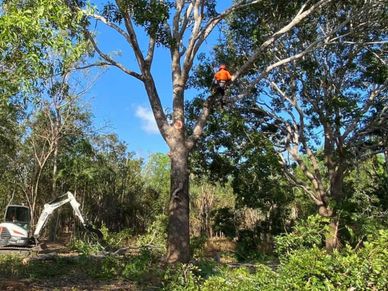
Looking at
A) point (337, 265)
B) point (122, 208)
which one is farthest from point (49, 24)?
point (122, 208)

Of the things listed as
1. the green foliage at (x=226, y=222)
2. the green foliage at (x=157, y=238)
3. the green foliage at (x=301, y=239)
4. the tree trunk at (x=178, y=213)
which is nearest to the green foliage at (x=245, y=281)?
the green foliage at (x=301, y=239)

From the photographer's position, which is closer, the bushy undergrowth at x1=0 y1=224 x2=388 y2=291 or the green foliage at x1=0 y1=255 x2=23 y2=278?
the bushy undergrowth at x1=0 y1=224 x2=388 y2=291

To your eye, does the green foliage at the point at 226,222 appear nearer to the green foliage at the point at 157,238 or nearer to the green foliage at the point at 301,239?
the green foliage at the point at 157,238

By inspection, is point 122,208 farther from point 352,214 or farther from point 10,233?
point 352,214

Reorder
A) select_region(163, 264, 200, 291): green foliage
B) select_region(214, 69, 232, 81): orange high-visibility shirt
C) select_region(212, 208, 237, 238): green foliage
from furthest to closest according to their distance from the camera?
select_region(212, 208, 237, 238): green foliage, select_region(214, 69, 232, 81): orange high-visibility shirt, select_region(163, 264, 200, 291): green foliage

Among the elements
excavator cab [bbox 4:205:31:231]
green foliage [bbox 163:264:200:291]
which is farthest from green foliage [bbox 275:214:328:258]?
excavator cab [bbox 4:205:31:231]

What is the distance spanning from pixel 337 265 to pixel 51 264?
976 centimetres

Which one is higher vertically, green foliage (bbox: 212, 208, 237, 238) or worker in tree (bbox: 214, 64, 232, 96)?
worker in tree (bbox: 214, 64, 232, 96)

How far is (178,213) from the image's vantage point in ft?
36.9

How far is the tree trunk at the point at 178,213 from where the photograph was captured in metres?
11.1

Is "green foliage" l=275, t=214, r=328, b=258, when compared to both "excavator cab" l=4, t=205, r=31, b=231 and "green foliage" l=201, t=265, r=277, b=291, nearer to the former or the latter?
"green foliage" l=201, t=265, r=277, b=291

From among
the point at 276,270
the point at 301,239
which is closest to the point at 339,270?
the point at 276,270

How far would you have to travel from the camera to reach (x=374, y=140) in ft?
63.0

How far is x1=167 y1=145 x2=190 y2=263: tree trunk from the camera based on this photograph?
11.1 metres
